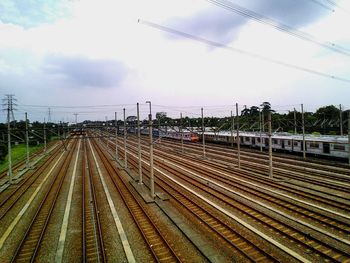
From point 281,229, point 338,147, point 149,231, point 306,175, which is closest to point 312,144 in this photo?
point 338,147

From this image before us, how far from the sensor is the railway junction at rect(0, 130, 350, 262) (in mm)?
12086

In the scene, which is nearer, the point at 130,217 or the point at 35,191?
the point at 130,217

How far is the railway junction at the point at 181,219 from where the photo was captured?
12.1 meters

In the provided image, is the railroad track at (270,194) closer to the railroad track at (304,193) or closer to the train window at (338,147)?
the railroad track at (304,193)

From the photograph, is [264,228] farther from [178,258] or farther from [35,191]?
[35,191]

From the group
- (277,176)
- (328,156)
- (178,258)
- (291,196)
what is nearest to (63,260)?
(178,258)

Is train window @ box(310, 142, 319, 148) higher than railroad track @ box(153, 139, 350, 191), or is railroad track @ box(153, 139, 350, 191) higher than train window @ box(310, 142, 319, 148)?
train window @ box(310, 142, 319, 148)

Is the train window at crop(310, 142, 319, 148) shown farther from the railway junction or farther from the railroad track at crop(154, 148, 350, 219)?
the railroad track at crop(154, 148, 350, 219)

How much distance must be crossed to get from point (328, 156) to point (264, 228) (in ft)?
98.2

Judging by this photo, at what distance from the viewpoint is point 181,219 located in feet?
52.5

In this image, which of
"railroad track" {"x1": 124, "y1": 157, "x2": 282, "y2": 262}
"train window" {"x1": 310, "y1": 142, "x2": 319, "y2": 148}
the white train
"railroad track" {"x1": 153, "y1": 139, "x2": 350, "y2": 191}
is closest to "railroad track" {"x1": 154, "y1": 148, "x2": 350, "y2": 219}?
"railroad track" {"x1": 153, "y1": 139, "x2": 350, "y2": 191}

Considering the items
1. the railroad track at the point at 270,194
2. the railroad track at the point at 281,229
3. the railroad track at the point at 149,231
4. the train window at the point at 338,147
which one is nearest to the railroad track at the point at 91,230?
the railroad track at the point at 149,231

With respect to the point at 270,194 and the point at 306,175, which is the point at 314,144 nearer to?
the point at 306,175

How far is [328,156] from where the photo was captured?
1502 inches
